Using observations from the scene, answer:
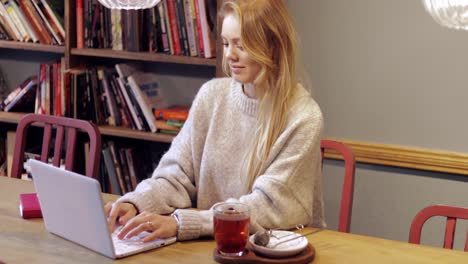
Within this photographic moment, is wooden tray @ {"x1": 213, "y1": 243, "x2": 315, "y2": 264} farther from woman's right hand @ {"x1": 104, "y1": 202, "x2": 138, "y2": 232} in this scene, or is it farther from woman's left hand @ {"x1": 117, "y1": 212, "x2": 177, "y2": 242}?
woman's right hand @ {"x1": 104, "y1": 202, "x2": 138, "y2": 232}

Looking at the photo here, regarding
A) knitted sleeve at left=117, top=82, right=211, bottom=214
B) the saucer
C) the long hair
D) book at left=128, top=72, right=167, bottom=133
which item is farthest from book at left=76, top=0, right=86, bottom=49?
the saucer

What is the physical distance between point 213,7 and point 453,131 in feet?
3.43

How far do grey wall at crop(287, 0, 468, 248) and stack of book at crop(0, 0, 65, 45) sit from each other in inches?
42.6

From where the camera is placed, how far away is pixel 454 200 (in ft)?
9.12

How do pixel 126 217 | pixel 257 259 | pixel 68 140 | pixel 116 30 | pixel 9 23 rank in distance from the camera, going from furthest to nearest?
1. pixel 9 23
2. pixel 116 30
3. pixel 68 140
4. pixel 126 217
5. pixel 257 259

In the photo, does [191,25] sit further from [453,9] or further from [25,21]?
[453,9]

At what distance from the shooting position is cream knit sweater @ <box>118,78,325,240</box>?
1864 millimetres

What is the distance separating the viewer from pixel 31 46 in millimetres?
3297

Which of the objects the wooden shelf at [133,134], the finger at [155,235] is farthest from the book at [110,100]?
the finger at [155,235]

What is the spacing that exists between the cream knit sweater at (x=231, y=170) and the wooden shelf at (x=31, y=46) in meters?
1.30

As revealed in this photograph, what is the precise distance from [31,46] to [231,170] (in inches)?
62.9

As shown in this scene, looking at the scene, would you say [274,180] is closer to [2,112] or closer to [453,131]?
[453,131]

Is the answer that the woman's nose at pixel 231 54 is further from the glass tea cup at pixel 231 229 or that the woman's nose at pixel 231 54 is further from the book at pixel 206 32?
the book at pixel 206 32

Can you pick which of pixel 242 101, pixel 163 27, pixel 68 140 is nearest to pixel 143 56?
pixel 163 27
